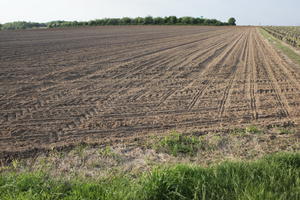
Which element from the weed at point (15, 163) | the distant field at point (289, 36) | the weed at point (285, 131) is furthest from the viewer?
the distant field at point (289, 36)

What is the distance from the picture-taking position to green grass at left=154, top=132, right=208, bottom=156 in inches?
203

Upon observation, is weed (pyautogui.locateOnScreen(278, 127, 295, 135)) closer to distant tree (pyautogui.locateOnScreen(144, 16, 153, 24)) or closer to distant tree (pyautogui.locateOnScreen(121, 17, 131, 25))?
distant tree (pyautogui.locateOnScreen(121, 17, 131, 25))

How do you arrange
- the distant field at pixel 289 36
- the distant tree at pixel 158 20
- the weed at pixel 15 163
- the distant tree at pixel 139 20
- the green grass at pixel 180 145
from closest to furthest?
the weed at pixel 15 163 → the green grass at pixel 180 145 → the distant field at pixel 289 36 → the distant tree at pixel 139 20 → the distant tree at pixel 158 20

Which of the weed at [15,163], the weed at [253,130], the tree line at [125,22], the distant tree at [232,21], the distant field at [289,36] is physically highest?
the distant tree at [232,21]

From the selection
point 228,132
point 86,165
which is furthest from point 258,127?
point 86,165

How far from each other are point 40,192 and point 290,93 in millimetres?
8377

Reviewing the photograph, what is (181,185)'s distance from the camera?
357 cm

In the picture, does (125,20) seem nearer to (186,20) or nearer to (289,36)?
(186,20)

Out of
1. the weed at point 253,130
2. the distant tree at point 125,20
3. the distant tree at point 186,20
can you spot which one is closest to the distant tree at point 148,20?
the distant tree at point 125,20

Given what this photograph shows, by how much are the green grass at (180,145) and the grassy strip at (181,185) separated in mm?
1119

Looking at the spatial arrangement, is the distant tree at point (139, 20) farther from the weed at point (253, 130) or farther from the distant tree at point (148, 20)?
the weed at point (253, 130)

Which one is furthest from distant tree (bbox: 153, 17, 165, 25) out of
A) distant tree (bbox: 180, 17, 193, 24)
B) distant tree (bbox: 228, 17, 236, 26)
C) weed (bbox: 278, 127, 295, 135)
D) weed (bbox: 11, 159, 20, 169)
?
weed (bbox: 11, 159, 20, 169)

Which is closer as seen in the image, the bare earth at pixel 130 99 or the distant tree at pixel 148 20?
the bare earth at pixel 130 99

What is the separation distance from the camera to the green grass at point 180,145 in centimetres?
515
